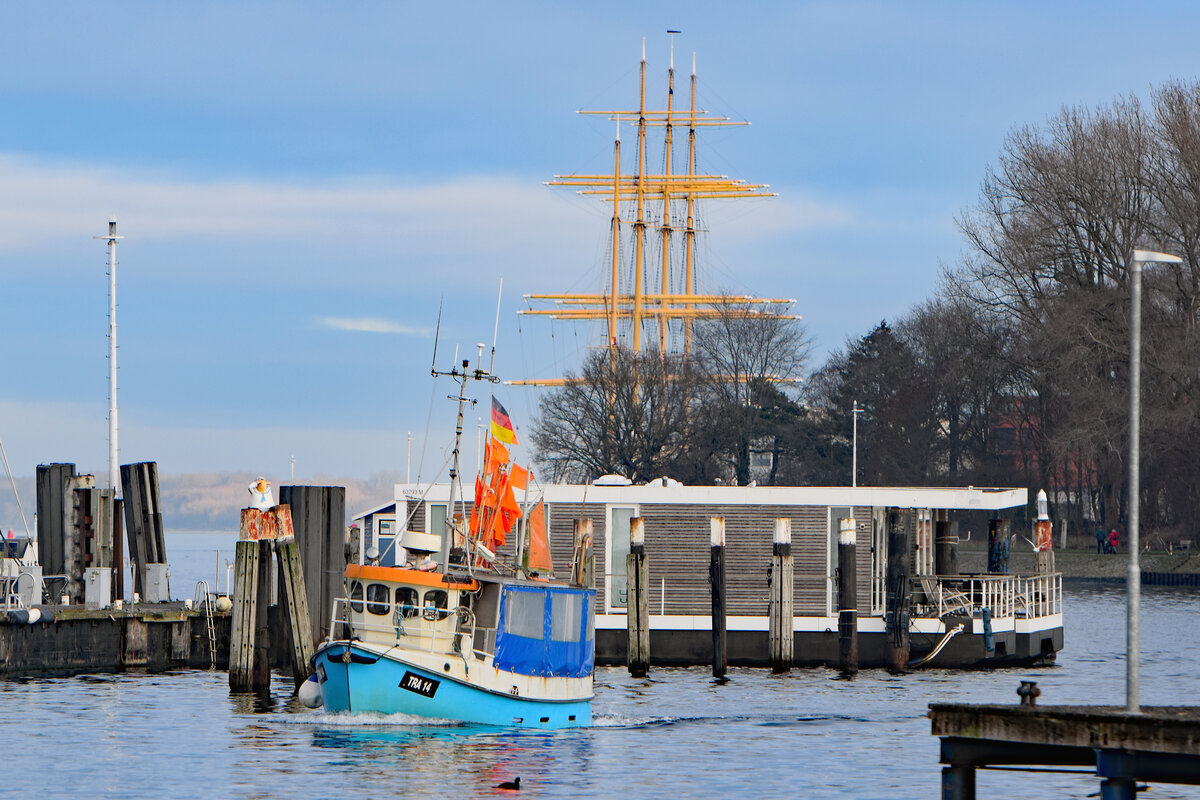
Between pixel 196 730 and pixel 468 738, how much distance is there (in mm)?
6050

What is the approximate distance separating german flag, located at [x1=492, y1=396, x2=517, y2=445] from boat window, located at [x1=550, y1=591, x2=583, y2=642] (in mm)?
3227

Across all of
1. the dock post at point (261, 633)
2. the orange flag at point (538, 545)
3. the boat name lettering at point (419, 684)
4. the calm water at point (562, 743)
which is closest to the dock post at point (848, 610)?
the calm water at point (562, 743)

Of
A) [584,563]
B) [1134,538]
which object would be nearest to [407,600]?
[584,563]

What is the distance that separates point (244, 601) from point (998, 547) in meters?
20.9

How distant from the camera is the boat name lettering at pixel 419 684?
29.9 meters

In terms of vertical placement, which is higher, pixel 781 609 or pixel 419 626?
pixel 419 626

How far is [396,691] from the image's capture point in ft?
98.2

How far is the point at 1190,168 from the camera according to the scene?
82250 millimetres

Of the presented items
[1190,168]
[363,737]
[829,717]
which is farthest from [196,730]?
[1190,168]

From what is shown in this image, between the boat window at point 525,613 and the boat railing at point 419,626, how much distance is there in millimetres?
651

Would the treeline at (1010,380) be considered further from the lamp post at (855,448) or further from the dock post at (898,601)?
the dock post at (898,601)

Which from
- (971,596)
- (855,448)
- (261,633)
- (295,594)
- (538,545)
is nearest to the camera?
(538,545)

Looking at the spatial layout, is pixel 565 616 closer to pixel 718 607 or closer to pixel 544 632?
pixel 544 632

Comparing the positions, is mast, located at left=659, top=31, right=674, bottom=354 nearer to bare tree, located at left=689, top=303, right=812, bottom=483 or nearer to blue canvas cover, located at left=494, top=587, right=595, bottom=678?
bare tree, located at left=689, top=303, right=812, bottom=483
